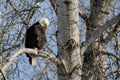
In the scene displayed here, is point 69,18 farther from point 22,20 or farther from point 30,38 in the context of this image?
point 30,38

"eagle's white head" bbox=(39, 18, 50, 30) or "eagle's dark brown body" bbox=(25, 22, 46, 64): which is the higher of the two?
"eagle's white head" bbox=(39, 18, 50, 30)

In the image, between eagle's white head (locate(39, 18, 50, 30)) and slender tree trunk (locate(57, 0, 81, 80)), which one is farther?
eagle's white head (locate(39, 18, 50, 30))

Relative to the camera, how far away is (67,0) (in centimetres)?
362

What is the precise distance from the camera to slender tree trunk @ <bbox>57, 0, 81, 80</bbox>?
3594 millimetres

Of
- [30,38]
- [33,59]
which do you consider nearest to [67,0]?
[33,59]

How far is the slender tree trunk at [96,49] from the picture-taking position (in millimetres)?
4250

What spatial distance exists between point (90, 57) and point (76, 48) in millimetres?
913

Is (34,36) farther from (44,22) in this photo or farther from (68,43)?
(68,43)

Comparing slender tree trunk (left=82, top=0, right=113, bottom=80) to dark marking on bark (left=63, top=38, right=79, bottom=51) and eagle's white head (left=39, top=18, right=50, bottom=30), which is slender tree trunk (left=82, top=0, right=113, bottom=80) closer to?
dark marking on bark (left=63, top=38, right=79, bottom=51)

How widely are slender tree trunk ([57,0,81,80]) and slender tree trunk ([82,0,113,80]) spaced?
469mm

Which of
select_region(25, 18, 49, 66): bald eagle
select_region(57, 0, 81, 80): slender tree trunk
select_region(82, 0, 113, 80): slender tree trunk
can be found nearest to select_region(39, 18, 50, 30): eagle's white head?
select_region(25, 18, 49, 66): bald eagle

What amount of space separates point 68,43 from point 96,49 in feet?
3.00

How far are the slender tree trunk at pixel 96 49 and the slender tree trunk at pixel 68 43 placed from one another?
1.54 ft

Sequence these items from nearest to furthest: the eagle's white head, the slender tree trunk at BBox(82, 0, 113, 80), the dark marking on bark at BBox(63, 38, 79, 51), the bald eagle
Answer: the dark marking on bark at BBox(63, 38, 79, 51), the slender tree trunk at BBox(82, 0, 113, 80), the bald eagle, the eagle's white head
